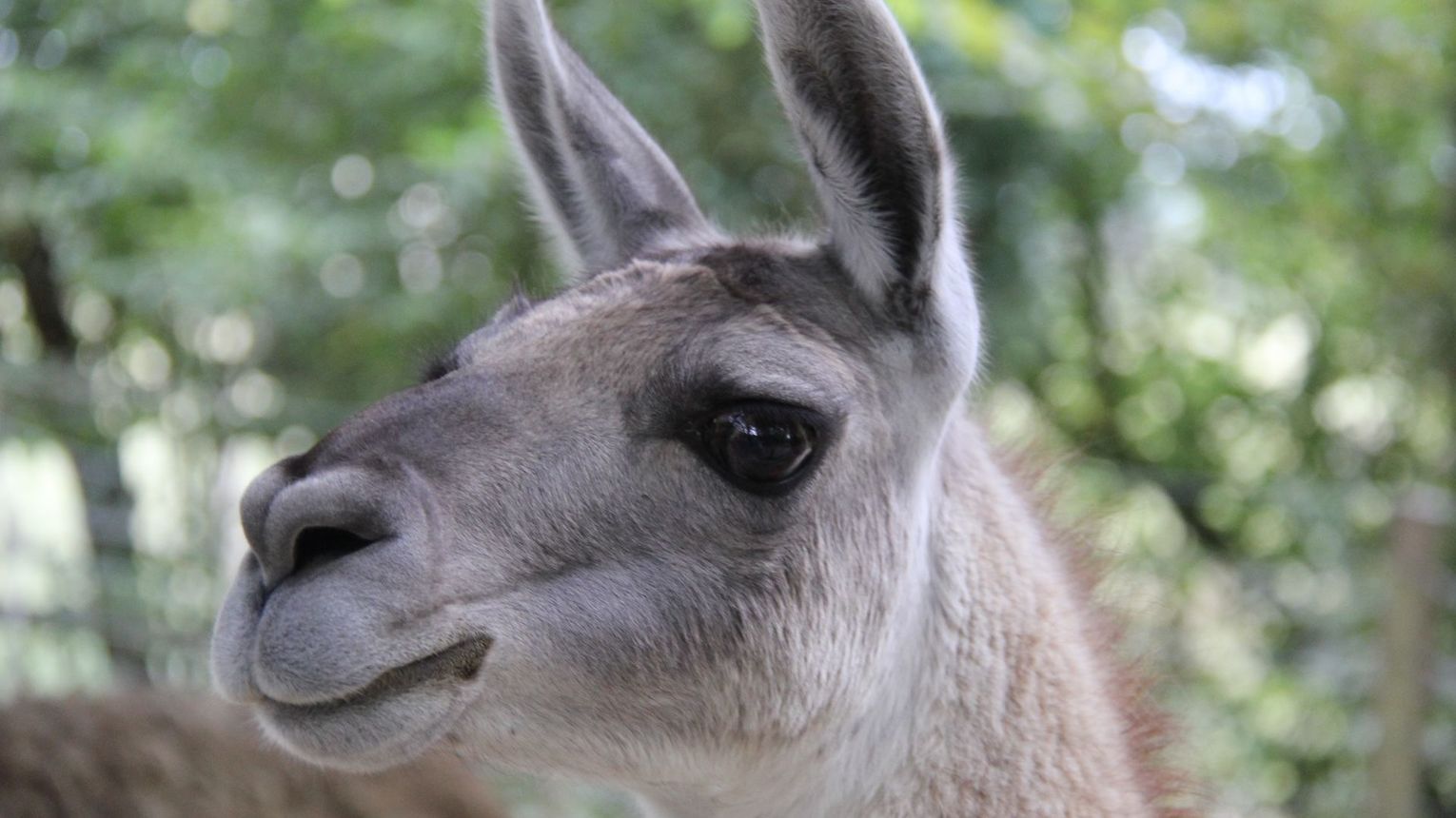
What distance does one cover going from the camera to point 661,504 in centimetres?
212

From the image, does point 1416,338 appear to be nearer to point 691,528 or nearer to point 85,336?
point 691,528

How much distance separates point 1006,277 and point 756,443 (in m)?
4.57

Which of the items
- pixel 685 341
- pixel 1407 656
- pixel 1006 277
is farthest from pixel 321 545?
pixel 1407 656

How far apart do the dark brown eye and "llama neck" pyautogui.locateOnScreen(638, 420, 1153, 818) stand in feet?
1.29

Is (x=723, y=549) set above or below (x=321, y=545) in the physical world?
above

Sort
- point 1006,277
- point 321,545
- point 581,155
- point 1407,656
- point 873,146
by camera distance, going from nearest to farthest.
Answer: point 321,545, point 873,146, point 581,155, point 1407,656, point 1006,277

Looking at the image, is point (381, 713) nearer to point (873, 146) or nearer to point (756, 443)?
point (756, 443)

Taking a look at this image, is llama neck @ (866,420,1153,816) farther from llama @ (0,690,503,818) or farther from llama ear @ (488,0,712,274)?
llama @ (0,690,503,818)

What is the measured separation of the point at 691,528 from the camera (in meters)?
2.12

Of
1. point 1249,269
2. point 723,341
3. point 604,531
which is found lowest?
point 604,531

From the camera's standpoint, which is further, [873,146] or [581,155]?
[581,155]

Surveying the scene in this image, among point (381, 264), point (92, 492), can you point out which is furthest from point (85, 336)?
point (381, 264)

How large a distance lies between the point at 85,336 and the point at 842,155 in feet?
31.3

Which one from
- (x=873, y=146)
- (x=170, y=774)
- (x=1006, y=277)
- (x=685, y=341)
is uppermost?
(x=1006, y=277)
